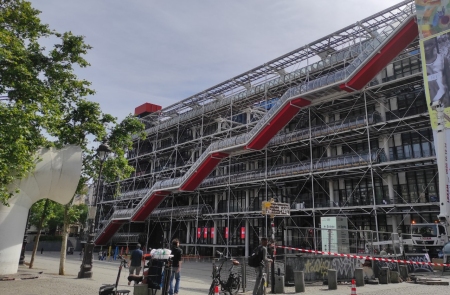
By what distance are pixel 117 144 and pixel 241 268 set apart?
8777 millimetres

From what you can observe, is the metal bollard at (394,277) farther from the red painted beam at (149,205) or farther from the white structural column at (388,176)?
the red painted beam at (149,205)

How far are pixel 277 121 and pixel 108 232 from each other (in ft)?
72.1

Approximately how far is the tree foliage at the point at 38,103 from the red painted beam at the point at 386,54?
39.3 ft

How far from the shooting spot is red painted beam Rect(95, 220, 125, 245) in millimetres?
33947

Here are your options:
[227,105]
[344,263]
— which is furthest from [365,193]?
[227,105]

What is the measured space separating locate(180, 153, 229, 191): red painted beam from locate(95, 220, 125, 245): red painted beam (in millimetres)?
9684

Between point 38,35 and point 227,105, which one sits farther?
Result: point 227,105

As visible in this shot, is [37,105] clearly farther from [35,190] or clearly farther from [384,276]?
[384,276]

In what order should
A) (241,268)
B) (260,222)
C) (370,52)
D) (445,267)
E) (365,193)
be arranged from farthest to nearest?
(260,222) < (365,193) < (370,52) < (445,267) < (241,268)

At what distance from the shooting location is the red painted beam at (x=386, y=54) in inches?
719

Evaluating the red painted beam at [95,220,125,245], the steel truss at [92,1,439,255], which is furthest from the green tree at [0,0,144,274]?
the red painted beam at [95,220,125,245]

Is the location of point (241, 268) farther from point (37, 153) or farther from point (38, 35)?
point (38, 35)

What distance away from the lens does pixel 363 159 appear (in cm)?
2144

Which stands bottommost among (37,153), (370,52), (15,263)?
(15,263)
